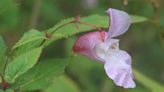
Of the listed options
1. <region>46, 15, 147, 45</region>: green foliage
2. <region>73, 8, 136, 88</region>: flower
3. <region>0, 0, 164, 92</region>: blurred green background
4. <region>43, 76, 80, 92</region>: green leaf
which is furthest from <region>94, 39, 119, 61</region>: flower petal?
<region>43, 76, 80, 92</region>: green leaf

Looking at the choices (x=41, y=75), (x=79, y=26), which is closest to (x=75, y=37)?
(x=79, y=26)

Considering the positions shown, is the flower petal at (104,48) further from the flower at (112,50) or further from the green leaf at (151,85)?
the green leaf at (151,85)

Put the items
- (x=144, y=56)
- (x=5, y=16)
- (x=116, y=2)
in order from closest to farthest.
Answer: (x=5, y=16) < (x=116, y=2) < (x=144, y=56)

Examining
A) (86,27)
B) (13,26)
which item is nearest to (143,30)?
(13,26)

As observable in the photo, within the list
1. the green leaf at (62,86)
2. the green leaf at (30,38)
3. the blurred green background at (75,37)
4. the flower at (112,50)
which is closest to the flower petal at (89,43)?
the flower at (112,50)

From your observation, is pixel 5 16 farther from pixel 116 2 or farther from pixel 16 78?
pixel 16 78

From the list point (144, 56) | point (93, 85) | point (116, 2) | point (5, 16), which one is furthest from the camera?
point (144, 56)
